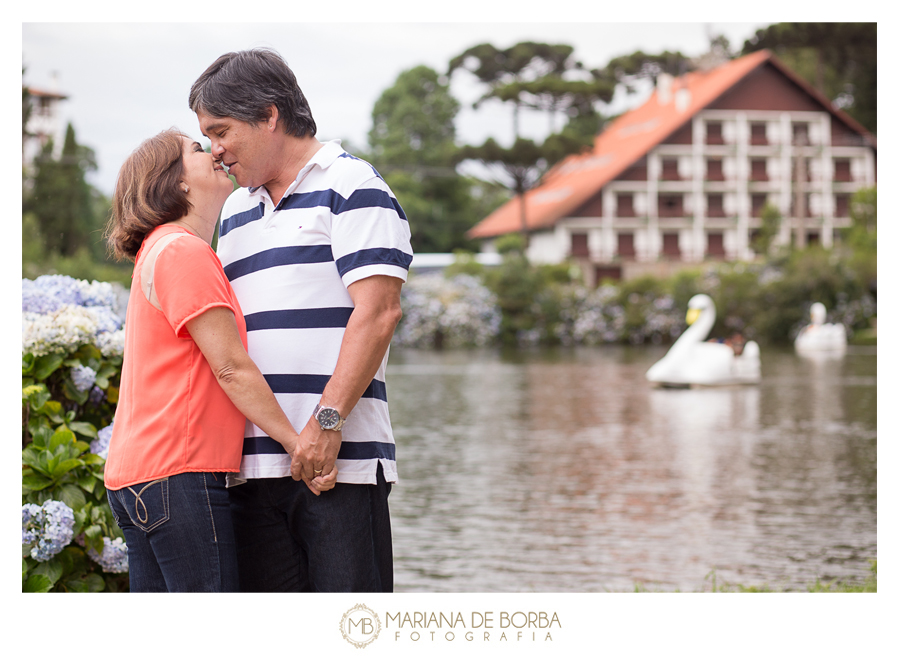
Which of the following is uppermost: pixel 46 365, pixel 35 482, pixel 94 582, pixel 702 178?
pixel 702 178

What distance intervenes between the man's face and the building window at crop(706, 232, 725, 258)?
34.7 metres

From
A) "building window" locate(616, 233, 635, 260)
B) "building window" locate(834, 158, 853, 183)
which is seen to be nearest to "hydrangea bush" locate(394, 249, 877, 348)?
"building window" locate(834, 158, 853, 183)

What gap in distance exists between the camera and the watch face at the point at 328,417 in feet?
6.85

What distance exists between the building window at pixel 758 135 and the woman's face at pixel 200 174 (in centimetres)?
3204

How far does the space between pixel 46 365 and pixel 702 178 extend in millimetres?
32815

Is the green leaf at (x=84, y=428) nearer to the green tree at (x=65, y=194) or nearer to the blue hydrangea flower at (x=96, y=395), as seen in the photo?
the blue hydrangea flower at (x=96, y=395)

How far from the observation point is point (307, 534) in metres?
2.24

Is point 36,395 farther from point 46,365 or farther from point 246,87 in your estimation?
point 246,87

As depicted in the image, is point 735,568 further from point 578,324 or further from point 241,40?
point 578,324

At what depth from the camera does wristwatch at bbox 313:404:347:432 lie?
209 cm

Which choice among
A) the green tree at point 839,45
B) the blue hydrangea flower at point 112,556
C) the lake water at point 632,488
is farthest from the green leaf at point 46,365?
the green tree at point 839,45
